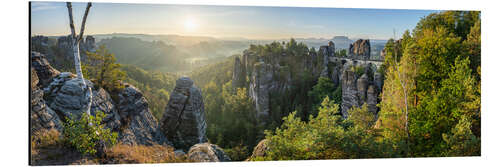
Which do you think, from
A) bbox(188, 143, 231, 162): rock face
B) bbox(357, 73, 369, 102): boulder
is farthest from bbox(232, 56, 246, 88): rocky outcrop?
bbox(357, 73, 369, 102): boulder

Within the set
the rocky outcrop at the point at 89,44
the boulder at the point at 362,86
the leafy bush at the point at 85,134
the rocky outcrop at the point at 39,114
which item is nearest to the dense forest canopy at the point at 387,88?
the rocky outcrop at the point at 89,44

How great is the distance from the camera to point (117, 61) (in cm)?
530

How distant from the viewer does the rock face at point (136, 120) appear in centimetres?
563

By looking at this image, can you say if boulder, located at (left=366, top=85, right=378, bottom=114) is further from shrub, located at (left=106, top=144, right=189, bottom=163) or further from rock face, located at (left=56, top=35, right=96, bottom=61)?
rock face, located at (left=56, top=35, right=96, bottom=61)

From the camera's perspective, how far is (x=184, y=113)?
21.6ft

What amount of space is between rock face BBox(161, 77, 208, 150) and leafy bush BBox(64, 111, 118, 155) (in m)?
1.83

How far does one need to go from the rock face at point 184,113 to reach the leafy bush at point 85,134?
1832 mm

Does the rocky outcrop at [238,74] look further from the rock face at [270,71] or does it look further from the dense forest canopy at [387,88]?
the dense forest canopy at [387,88]

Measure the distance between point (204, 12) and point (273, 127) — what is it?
291cm

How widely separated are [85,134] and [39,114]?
30.8 inches

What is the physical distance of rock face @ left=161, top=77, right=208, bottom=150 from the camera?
21.3 ft

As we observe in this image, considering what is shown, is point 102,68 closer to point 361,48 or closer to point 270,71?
point 270,71
